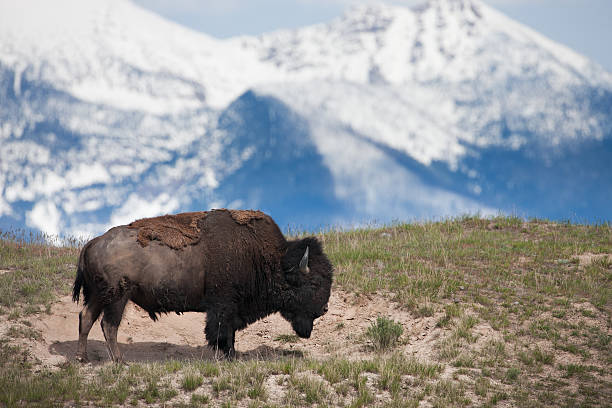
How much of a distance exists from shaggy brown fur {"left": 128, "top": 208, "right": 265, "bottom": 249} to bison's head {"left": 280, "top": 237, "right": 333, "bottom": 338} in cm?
104

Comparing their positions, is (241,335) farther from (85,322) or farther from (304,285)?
(85,322)

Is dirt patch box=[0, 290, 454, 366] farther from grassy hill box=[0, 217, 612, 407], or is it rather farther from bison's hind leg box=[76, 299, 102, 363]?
bison's hind leg box=[76, 299, 102, 363]

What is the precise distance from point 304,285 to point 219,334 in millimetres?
1771

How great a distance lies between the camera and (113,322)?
378 inches

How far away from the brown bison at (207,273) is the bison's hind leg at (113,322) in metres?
0.02

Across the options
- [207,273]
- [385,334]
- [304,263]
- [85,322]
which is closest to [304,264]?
[304,263]

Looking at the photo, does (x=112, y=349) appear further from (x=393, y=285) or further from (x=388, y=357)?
(x=393, y=285)

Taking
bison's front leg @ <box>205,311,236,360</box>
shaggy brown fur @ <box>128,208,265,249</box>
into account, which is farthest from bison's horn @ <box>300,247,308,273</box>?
bison's front leg @ <box>205,311,236,360</box>

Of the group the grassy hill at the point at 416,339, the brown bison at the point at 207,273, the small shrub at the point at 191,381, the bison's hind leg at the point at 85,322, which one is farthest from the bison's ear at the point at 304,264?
the bison's hind leg at the point at 85,322

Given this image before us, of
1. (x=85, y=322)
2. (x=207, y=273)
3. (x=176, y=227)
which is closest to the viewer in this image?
(x=85, y=322)

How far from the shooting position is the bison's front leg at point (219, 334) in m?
9.99

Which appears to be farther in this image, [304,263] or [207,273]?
[304,263]

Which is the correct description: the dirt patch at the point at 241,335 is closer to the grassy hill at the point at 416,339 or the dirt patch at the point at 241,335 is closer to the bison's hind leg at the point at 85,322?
the grassy hill at the point at 416,339

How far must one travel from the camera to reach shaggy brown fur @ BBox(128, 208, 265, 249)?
9863 mm
